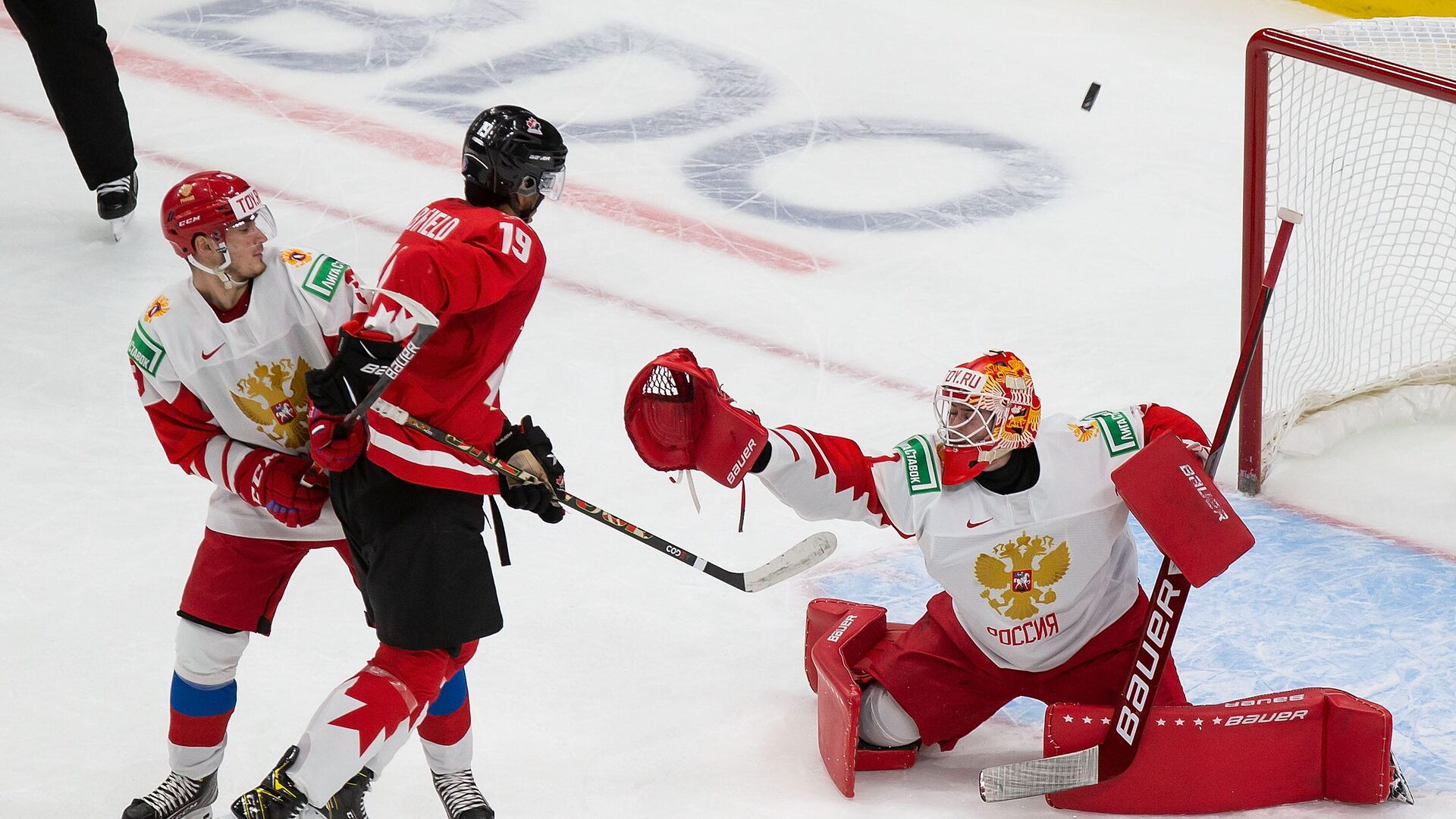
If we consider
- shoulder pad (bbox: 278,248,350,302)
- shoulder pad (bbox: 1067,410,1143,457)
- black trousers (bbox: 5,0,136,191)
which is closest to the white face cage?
shoulder pad (bbox: 1067,410,1143,457)

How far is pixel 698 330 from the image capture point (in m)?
4.38

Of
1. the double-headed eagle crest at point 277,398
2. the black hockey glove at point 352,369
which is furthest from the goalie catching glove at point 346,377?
the double-headed eagle crest at point 277,398

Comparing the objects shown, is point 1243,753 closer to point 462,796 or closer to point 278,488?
point 462,796

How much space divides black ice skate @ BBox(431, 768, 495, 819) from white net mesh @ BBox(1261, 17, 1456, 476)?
2.07 meters

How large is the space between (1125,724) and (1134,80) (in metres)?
3.83

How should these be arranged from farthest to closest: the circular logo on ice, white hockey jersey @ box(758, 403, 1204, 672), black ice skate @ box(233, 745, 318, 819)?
1. the circular logo on ice
2. white hockey jersey @ box(758, 403, 1204, 672)
3. black ice skate @ box(233, 745, 318, 819)

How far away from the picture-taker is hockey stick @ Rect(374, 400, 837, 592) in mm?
2381

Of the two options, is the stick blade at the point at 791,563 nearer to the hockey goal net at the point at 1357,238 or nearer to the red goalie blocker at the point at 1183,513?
the red goalie blocker at the point at 1183,513

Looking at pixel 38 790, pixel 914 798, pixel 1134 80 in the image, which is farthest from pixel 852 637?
pixel 1134 80

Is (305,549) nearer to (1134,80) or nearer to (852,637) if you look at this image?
(852,637)

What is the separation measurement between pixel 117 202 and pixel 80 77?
14.5 inches

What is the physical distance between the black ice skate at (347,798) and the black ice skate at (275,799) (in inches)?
4.0

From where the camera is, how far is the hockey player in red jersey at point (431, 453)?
224 centimetres

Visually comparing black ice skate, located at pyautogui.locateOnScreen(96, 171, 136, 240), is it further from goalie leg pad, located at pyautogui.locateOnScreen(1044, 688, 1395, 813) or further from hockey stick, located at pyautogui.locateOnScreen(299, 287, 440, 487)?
goalie leg pad, located at pyautogui.locateOnScreen(1044, 688, 1395, 813)
